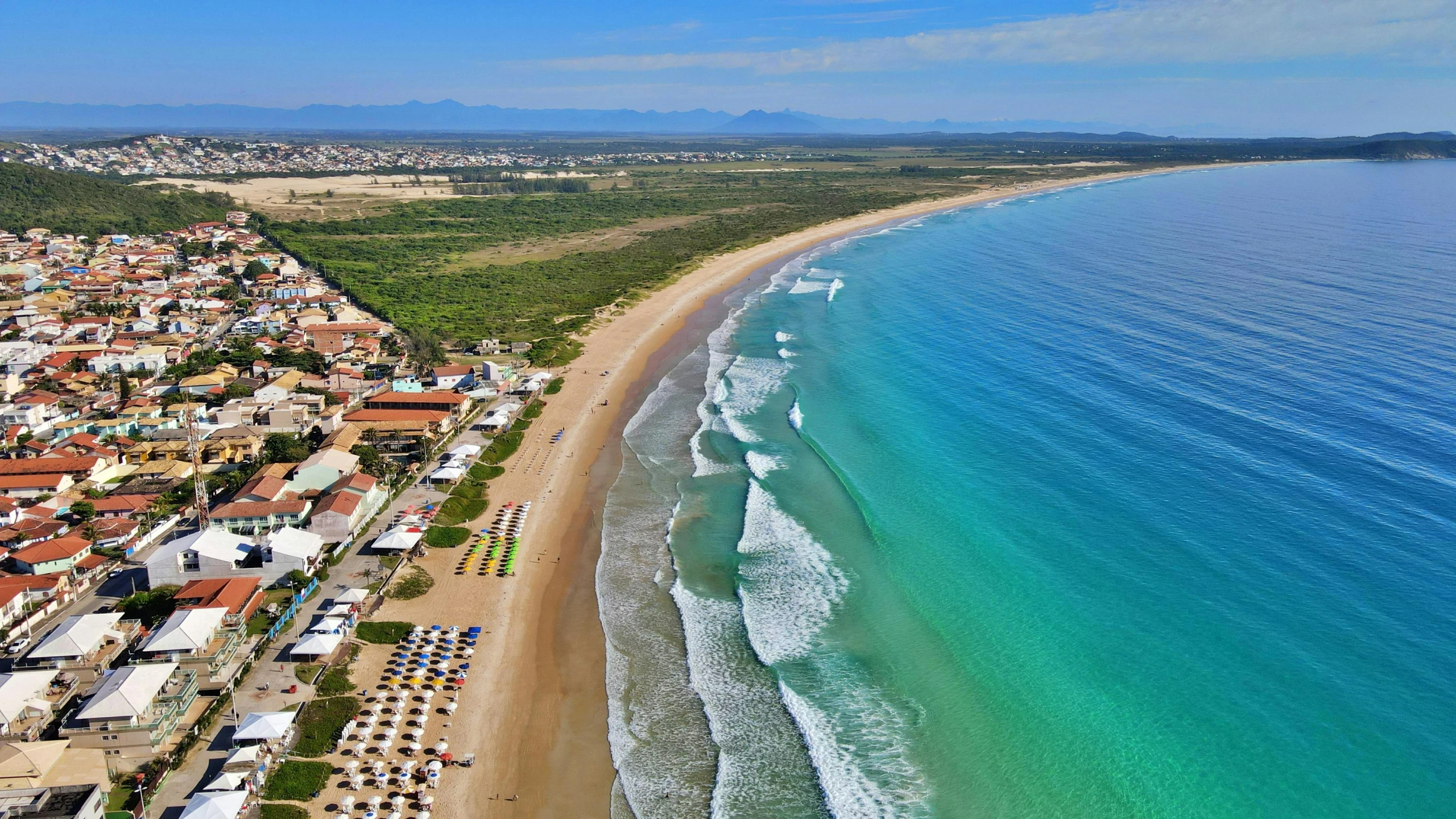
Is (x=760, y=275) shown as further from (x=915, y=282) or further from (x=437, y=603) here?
(x=437, y=603)

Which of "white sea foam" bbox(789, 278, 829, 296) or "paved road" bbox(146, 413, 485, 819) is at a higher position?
"white sea foam" bbox(789, 278, 829, 296)

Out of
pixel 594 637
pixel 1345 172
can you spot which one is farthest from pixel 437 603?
pixel 1345 172

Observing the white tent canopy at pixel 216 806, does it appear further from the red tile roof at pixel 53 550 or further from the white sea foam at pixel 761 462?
the white sea foam at pixel 761 462

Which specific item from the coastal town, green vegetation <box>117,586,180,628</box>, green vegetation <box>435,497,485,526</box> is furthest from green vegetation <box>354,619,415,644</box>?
green vegetation <box>435,497,485,526</box>

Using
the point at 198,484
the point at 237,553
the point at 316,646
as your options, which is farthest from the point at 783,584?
the point at 198,484

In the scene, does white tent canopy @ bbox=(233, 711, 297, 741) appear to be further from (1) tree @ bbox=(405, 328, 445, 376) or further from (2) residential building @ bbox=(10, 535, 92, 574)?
(1) tree @ bbox=(405, 328, 445, 376)

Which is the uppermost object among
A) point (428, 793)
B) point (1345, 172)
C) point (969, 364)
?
point (1345, 172)
